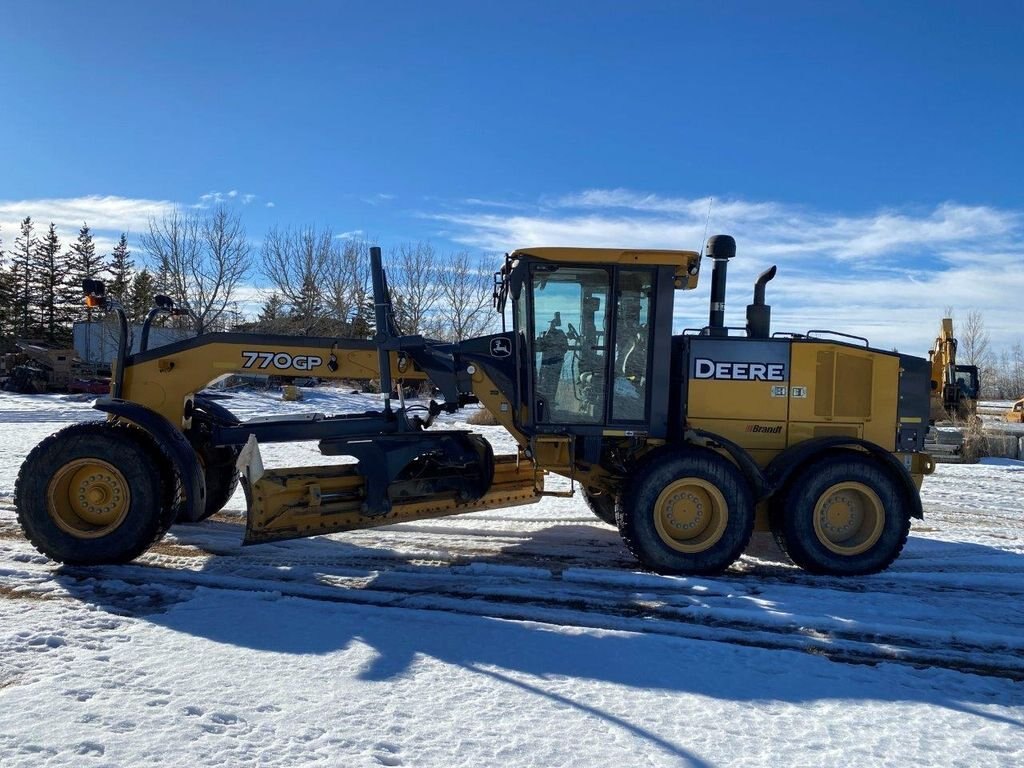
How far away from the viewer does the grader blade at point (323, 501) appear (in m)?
5.93

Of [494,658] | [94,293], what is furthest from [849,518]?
[94,293]

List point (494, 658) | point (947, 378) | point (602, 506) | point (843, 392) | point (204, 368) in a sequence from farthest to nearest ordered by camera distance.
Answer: point (947, 378), point (602, 506), point (843, 392), point (204, 368), point (494, 658)

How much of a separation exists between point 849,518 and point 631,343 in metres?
2.45

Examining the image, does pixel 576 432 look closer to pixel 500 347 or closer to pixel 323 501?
pixel 500 347

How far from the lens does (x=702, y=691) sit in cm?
388

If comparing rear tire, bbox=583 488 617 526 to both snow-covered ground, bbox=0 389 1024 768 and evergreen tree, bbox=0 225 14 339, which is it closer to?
snow-covered ground, bbox=0 389 1024 768

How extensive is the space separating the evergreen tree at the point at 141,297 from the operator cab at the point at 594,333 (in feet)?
105

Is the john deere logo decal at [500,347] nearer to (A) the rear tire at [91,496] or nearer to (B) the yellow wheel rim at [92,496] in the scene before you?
(A) the rear tire at [91,496]

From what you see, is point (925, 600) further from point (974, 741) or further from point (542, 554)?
point (542, 554)

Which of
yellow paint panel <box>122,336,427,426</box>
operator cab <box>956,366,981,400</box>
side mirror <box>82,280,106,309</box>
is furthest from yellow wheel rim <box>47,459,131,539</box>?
operator cab <box>956,366,981,400</box>

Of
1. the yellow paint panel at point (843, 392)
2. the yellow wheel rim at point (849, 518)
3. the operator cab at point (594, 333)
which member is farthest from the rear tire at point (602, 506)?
the yellow wheel rim at point (849, 518)

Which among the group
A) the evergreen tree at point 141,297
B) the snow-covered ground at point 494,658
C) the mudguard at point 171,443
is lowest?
the snow-covered ground at point 494,658

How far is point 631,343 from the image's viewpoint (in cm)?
632

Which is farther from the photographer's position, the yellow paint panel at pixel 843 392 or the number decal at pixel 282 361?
the yellow paint panel at pixel 843 392
